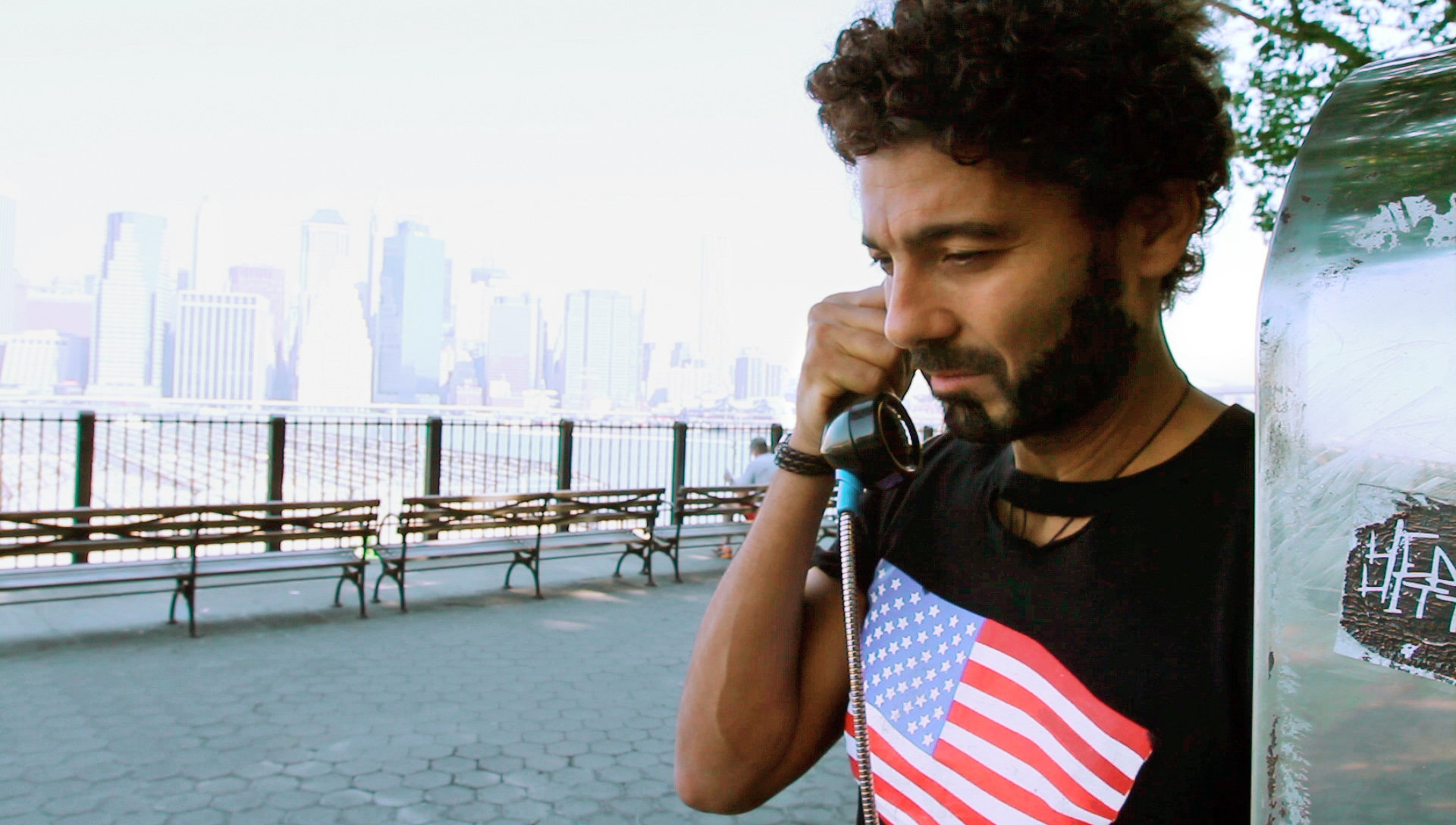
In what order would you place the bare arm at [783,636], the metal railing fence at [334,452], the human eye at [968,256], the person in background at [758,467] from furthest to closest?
the person in background at [758,467], the metal railing fence at [334,452], the bare arm at [783,636], the human eye at [968,256]

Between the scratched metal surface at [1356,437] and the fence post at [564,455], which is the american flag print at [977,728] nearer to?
the scratched metal surface at [1356,437]

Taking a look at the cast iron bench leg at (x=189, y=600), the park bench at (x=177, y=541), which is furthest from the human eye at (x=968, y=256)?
the cast iron bench leg at (x=189, y=600)

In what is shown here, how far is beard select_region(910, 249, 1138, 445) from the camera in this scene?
1.05 metres

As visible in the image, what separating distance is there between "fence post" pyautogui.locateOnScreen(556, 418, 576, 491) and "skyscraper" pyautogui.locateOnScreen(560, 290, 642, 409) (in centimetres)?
2050

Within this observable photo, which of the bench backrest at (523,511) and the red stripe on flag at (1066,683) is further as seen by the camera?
the bench backrest at (523,511)

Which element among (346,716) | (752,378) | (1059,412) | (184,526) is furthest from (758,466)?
(752,378)

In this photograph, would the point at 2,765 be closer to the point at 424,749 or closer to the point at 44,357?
the point at 424,749

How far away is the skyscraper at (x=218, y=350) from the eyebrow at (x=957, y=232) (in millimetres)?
26855

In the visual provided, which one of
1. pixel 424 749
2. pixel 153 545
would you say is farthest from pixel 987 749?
pixel 153 545

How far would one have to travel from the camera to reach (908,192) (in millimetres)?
1093

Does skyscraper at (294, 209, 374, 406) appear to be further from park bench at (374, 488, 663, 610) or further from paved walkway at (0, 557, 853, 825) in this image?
paved walkway at (0, 557, 853, 825)

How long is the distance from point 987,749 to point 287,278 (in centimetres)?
3787

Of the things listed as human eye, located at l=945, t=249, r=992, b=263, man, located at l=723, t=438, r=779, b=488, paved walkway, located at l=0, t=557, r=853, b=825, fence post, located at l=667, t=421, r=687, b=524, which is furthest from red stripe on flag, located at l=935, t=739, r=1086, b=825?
fence post, located at l=667, t=421, r=687, b=524

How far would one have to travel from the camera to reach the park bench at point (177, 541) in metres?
6.41
